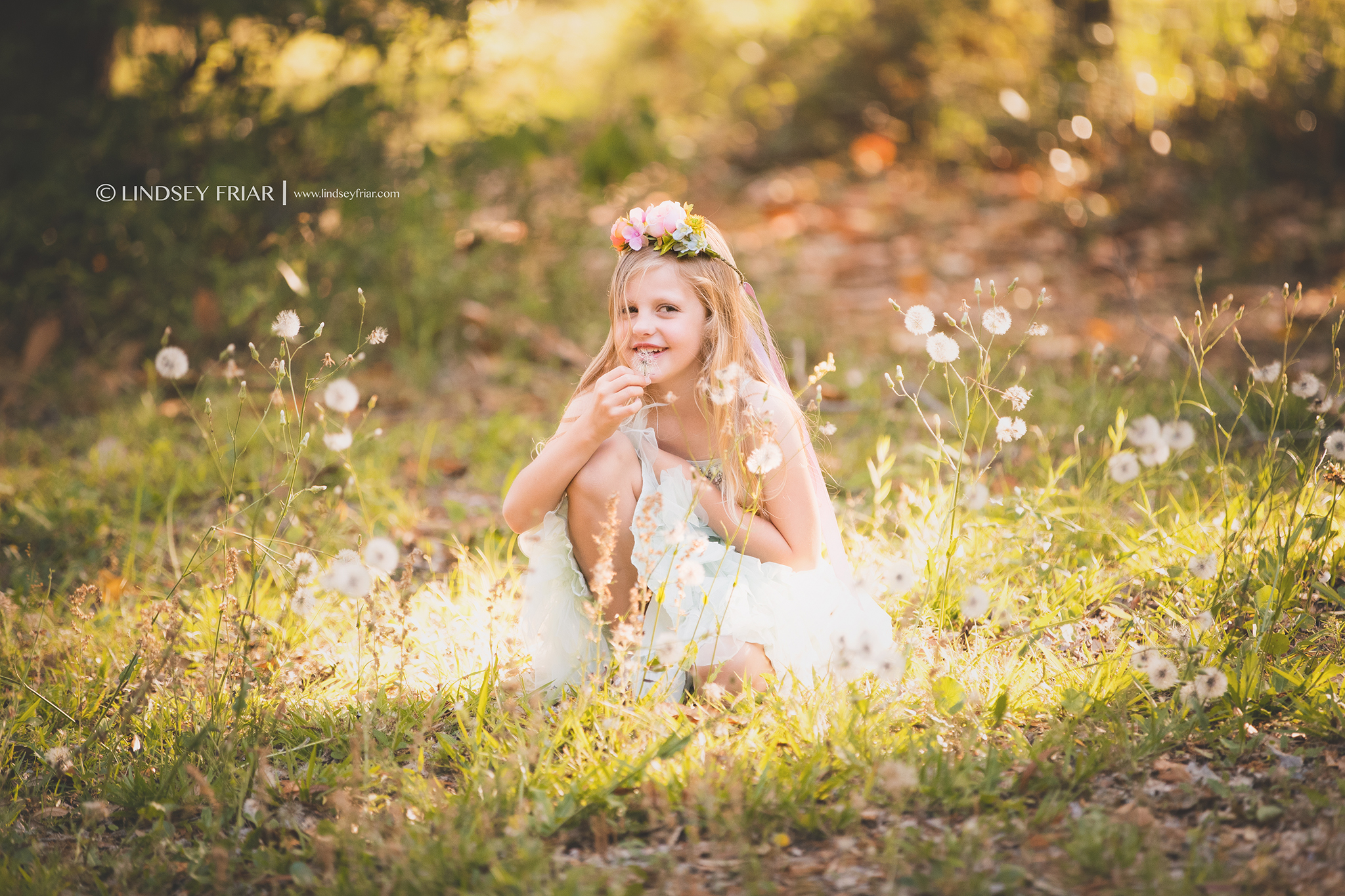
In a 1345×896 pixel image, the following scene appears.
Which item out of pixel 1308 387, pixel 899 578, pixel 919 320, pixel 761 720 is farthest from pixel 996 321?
pixel 761 720

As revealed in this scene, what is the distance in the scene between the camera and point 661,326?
2402 mm

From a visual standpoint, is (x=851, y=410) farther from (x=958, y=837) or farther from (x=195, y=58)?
(x=195, y=58)

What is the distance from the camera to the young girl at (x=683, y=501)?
228 cm

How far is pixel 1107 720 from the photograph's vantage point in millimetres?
2035

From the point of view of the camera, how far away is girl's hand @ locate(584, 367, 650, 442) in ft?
7.24

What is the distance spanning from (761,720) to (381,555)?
34.1 inches

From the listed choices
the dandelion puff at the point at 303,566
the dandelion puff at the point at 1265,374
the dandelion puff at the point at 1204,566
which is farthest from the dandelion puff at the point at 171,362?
the dandelion puff at the point at 1265,374

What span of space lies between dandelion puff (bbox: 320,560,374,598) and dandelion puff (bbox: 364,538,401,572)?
0.08 ft

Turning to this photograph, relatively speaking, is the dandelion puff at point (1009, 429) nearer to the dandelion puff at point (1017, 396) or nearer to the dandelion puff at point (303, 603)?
the dandelion puff at point (1017, 396)

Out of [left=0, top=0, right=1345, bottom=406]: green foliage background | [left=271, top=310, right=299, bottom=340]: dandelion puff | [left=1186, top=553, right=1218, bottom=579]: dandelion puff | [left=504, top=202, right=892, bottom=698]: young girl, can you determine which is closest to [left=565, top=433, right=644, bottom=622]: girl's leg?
[left=504, top=202, right=892, bottom=698]: young girl

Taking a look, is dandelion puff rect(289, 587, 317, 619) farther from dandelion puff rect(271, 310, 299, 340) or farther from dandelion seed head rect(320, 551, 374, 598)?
dandelion puff rect(271, 310, 299, 340)

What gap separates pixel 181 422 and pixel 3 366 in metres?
1.25

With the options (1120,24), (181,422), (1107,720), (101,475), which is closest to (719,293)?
(1107,720)

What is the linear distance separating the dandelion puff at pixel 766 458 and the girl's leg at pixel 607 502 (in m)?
0.45
